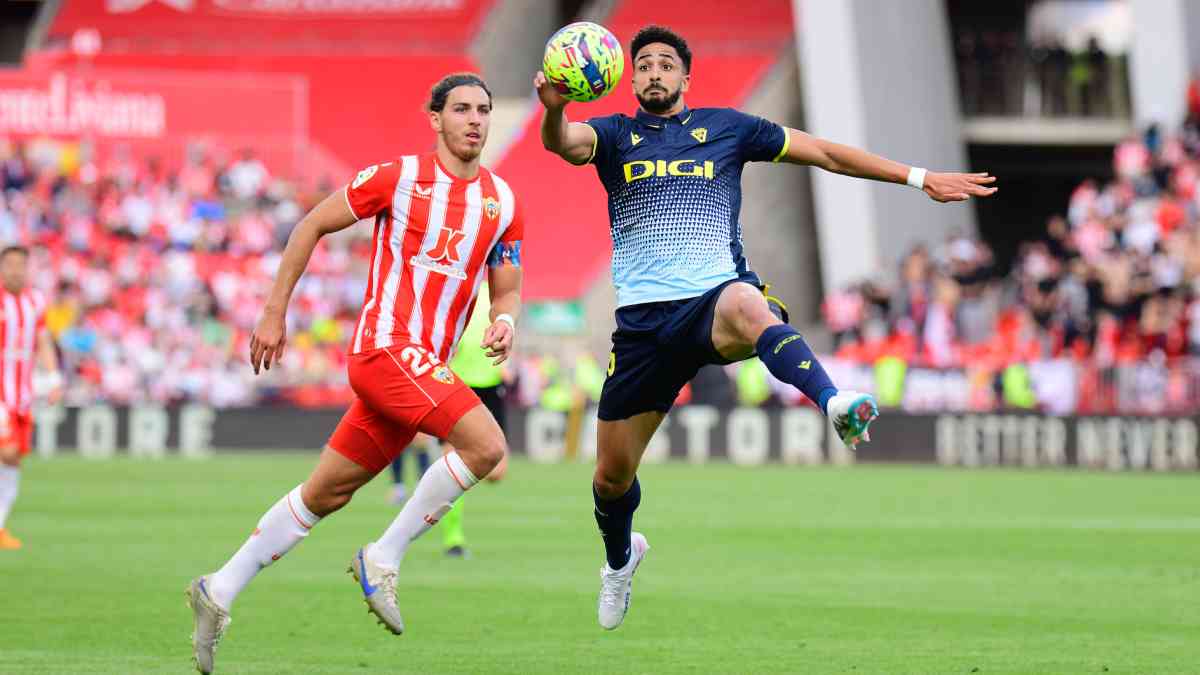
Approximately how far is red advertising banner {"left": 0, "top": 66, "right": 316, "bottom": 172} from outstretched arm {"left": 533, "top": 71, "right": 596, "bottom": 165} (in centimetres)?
3193

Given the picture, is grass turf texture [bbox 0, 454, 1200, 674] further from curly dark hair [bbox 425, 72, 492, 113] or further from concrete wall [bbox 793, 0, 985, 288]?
concrete wall [bbox 793, 0, 985, 288]

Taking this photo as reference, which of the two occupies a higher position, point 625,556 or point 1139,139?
point 1139,139

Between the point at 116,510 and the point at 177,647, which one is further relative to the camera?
the point at 116,510

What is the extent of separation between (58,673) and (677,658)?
8.90ft

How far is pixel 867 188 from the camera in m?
36.1

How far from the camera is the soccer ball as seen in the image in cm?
840

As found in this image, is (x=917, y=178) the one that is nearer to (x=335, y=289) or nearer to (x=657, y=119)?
(x=657, y=119)

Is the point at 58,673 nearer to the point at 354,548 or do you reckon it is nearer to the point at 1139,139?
the point at 354,548

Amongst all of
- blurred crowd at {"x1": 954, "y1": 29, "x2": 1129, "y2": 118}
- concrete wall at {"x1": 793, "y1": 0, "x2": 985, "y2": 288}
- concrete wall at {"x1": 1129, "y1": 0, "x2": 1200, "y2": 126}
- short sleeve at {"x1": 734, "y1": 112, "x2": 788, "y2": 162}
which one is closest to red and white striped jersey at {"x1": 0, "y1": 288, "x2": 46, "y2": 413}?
short sleeve at {"x1": 734, "y1": 112, "x2": 788, "y2": 162}

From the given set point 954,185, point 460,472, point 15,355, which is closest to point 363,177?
point 460,472

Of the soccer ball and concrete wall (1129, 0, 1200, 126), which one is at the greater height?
concrete wall (1129, 0, 1200, 126)

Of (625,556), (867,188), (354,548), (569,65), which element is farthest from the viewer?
(867,188)

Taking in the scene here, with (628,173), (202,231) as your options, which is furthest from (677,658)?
(202,231)

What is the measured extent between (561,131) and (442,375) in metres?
1.21
